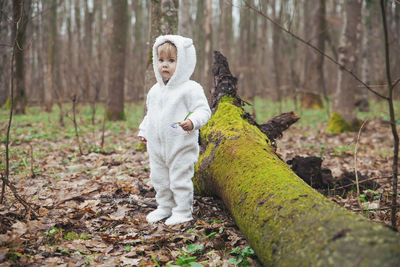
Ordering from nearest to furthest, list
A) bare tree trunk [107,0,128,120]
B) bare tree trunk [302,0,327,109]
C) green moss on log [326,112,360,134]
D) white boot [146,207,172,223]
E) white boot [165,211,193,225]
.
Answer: white boot [165,211,193,225], white boot [146,207,172,223], green moss on log [326,112,360,134], bare tree trunk [107,0,128,120], bare tree trunk [302,0,327,109]

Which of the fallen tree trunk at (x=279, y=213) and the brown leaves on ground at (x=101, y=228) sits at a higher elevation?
the fallen tree trunk at (x=279, y=213)

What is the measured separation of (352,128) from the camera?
8766 mm

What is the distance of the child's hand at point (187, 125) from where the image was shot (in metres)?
2.71

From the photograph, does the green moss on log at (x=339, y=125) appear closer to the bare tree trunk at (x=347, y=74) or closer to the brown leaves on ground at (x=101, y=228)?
the bare tree trunk at (x=347, y=74)

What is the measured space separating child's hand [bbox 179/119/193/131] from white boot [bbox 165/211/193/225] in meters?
0.95

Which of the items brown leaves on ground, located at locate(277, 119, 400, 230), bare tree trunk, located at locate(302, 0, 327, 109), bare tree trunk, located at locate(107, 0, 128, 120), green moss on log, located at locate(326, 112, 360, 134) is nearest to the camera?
brown leaves on ground, located at locate(277, 119, 400, 230)

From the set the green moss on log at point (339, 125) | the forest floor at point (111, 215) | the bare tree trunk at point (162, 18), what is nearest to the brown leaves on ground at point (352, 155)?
the forest floor at point (111, 215)

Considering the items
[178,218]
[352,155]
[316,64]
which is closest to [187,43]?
[178,218]

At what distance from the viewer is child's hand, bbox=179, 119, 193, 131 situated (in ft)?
8.89

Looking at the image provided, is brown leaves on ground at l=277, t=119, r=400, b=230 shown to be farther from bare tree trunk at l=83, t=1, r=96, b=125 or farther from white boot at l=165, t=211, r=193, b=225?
bare tree trunk at l=83, t=1, r=96, b=125

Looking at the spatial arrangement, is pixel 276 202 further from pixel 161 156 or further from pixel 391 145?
pixel 391 145

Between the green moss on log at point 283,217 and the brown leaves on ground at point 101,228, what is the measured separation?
1.15ft

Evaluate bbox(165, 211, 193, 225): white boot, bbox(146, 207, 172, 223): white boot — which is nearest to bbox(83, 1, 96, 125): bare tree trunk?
bbox(146, 207, 172, 223): white boot

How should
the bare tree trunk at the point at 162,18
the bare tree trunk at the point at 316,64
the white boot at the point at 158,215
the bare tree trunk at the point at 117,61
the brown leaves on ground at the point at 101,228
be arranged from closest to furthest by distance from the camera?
the brown leaves on ground at the point at 101,228 → the white boot at the point at 158,215 → the bare tree trunk at the point at 162,18 → the bare tree trunk at the point at 117,61 → the bare tree trunk at the point at 316,64
